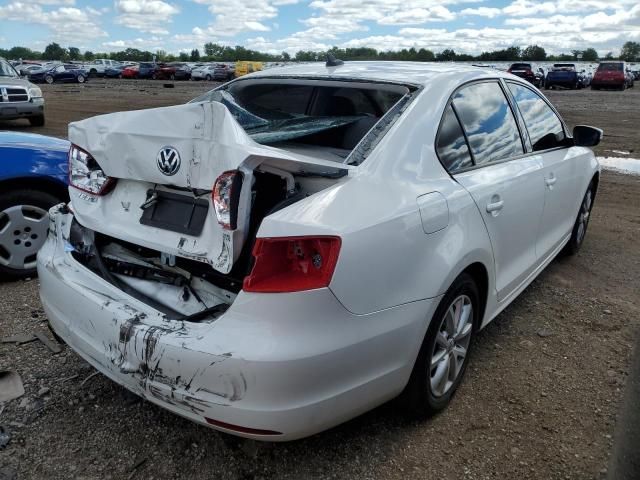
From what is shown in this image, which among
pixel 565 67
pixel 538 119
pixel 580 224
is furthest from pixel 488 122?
pixel 565 67

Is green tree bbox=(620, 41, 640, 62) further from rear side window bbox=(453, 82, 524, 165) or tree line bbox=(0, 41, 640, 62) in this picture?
rear side window bbox=(453, 82, 524, 165)

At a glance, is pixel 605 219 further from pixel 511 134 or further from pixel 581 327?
pixel 511 134

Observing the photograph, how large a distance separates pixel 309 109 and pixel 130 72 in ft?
178

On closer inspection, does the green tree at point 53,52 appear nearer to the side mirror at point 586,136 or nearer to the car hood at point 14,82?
the car hood at point 14,82

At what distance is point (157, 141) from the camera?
2.45 meters

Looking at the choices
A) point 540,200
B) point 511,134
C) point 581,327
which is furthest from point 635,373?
point 511,134

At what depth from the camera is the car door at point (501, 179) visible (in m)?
3.00

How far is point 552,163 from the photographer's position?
395 centimetres

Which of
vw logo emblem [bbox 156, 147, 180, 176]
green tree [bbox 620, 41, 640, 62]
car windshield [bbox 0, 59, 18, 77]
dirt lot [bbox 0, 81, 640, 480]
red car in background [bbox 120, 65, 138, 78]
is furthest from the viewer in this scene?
green tree [bbox 620, 41, 640, 62]

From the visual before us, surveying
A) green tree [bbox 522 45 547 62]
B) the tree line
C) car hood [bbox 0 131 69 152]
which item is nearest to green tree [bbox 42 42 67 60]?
the tree line

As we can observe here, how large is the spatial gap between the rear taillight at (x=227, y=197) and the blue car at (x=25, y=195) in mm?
2588

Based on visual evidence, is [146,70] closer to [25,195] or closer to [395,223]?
[25,195]

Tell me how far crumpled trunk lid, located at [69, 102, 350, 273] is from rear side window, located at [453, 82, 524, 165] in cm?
106

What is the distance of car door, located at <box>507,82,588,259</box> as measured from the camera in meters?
3.86
